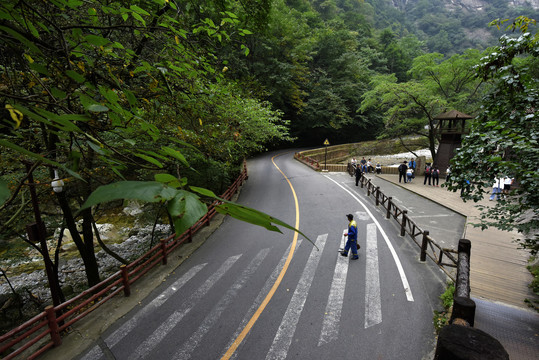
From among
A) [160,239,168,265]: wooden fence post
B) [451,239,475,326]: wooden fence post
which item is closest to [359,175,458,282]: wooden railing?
[451,239,475,326]: wooden fence post

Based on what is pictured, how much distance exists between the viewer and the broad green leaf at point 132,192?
645 millimetres

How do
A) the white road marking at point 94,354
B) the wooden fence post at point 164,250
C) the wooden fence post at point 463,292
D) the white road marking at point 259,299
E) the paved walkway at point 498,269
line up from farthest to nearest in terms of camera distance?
the wooden fence post at point 164,250 → the paved walkway at point 498,269 → the white road marking at point 259,299 → the white road marking at point 94,354 → the wooden fence post at point 463,292

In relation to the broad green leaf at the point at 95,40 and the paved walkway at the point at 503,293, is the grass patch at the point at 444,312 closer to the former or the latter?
the paved walkway at the point at 503,293

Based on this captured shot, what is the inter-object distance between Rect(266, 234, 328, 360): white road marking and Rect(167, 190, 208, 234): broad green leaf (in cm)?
452

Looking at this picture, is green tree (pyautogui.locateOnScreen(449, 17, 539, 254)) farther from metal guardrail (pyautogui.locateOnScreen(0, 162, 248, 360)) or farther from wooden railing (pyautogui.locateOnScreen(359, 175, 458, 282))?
metal guardrail (pyautogui.locateOnScreen(0, 162, 248, 360))

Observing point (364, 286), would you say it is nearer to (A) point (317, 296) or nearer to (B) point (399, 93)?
(A) point (317, 296)

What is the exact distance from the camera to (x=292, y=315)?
6508 millimetres

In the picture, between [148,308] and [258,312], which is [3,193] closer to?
[258,312]

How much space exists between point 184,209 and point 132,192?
14 cm

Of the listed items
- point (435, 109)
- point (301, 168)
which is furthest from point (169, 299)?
point (435, 109)

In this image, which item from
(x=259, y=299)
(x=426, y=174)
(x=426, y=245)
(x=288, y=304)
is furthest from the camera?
(x=426, y=174)

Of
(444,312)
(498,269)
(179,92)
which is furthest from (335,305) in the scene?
(179,92)

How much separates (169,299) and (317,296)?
3.99 m

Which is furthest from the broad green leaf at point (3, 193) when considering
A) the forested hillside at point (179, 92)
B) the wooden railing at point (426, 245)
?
the wooden railing at point (426, 245)
